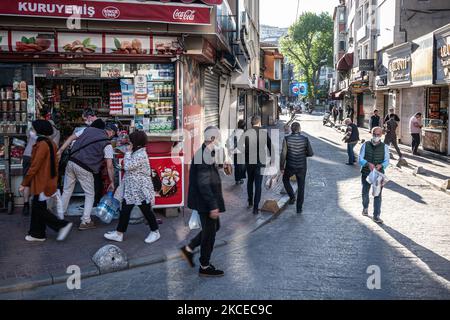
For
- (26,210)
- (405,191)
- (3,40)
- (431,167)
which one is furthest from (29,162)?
(431,167)

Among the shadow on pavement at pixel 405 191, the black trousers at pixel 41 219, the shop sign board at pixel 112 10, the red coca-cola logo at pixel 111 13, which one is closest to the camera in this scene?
the black trousers at pixel 41 219

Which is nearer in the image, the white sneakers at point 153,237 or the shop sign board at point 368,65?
the white sneakers at point 153,237

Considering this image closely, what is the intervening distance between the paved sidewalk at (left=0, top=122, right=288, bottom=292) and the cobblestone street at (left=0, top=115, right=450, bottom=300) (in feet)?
0.55

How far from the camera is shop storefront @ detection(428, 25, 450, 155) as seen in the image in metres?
18.1

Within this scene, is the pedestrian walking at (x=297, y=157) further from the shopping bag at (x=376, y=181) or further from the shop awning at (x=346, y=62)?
the shop awning at (x=346, y=62)

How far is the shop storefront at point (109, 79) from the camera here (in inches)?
364

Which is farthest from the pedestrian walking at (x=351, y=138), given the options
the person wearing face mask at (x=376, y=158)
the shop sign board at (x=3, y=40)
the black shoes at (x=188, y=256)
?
the black shoes at (x=188, y=256)

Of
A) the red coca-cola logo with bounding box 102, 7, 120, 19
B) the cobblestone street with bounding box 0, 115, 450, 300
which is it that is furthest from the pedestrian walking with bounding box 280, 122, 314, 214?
the red coca-cola logo with bounding box 102, 7, 120, 19

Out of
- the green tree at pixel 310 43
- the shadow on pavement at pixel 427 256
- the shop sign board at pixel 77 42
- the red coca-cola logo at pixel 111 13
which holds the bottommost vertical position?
the shadow on pavement at pixel 427 256

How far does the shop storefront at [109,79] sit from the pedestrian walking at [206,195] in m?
2.82

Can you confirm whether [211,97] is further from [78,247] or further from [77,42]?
[78,247]
